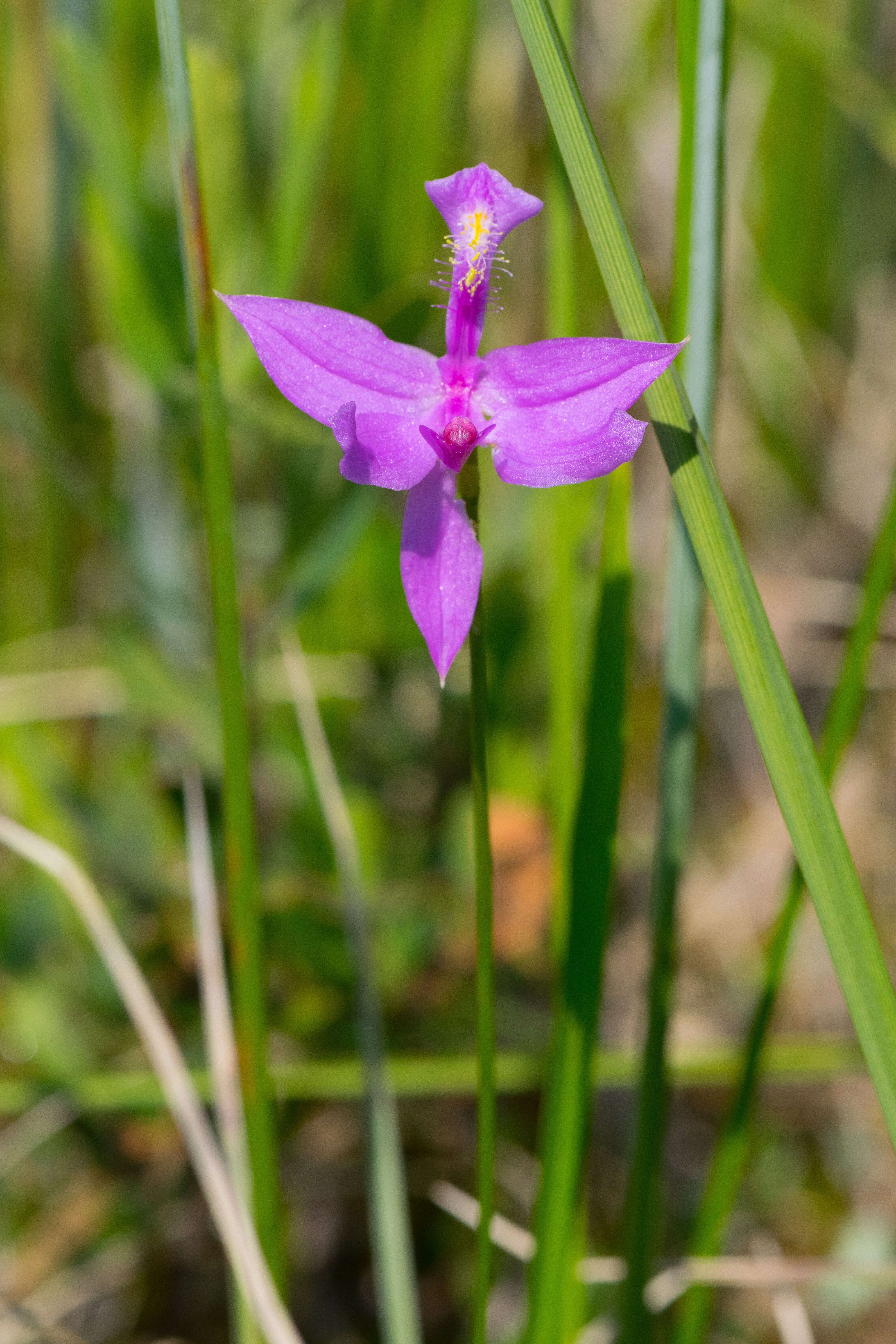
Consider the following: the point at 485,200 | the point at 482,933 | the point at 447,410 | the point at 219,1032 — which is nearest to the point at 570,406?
the point at 447,410

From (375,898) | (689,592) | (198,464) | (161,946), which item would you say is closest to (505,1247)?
(375,898)

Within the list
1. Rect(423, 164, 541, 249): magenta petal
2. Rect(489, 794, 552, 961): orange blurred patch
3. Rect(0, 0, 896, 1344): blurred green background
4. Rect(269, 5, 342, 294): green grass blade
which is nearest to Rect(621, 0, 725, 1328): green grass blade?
Rect(423, 164, 541, 249): magenta petal

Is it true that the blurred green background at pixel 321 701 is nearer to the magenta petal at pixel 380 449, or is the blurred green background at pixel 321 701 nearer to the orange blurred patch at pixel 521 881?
the orange blurred patch at pixel 521 881

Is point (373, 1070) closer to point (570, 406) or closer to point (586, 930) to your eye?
point (586, 930)

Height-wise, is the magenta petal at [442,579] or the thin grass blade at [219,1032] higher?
the magenta petal at [442,579]

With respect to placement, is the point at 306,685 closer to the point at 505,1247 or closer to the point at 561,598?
the point at 561,598

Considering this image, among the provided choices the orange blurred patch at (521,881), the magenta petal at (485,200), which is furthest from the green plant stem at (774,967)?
the orange blurred patch at (521,881)
